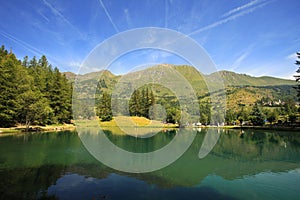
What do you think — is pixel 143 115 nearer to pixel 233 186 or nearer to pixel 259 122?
pixel 259 122

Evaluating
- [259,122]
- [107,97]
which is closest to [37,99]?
[107,97]

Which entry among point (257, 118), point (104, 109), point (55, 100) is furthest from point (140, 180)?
point (257, 118)

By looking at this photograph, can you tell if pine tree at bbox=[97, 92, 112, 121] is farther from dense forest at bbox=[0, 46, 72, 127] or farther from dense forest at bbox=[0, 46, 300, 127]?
dense forest at bbox=[0, 46, 72, 127]

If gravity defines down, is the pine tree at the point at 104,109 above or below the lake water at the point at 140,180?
above

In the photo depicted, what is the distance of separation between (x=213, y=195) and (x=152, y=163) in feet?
25.6

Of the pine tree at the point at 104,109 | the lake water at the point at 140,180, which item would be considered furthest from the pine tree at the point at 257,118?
the lake water at the point at 140,180

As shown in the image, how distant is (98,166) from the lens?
1516 centimetres

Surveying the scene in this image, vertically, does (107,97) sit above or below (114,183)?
above

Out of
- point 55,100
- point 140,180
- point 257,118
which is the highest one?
point 55,100

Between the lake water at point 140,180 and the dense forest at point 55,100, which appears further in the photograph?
the dense forest at point 55,100

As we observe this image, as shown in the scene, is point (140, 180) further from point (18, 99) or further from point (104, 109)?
point (104, 109)

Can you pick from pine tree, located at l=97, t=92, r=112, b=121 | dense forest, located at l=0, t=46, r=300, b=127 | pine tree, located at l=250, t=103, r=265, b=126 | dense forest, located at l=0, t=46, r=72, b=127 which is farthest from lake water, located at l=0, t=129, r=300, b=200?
pine tree, located at l=250, t=103, r=265, b=126

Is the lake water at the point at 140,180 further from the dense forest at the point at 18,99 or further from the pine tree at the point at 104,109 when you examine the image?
the pine tree at the point at 104,109

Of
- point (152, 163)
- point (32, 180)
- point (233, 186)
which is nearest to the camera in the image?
point (32, 180)
